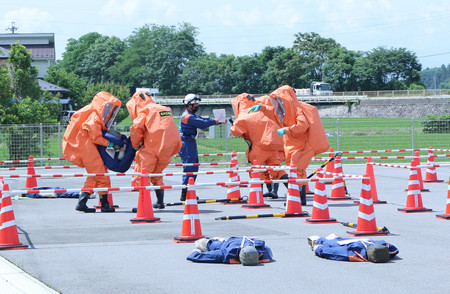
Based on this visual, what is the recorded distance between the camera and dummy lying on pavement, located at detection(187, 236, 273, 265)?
8875 mm

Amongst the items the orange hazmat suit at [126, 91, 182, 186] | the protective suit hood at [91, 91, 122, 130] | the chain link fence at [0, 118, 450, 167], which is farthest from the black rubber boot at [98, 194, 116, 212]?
the chain link fence at [0, 118, 450, 167]

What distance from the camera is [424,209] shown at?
14289 millimetres

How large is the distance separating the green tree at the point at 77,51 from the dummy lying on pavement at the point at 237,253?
5618 inches

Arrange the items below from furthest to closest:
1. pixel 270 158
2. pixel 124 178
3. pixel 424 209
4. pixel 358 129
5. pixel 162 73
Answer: pixel 162 73
pixel 358 129
pixel 124 178
pixel 270 158
pixel 424 209

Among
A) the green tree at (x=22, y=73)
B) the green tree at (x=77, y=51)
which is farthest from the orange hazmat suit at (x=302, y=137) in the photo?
the green tree at (x=77, y=51)

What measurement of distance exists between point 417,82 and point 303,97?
3046 cm

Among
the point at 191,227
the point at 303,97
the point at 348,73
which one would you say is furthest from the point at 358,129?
the point at 348,73

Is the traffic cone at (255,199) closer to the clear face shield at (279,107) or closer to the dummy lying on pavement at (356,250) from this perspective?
the clear face shield at (279,107)

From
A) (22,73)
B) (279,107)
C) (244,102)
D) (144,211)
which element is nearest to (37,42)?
(22,73)

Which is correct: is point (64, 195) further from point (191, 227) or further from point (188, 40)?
point (188, 40)

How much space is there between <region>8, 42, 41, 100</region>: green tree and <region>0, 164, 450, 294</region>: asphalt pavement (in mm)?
23935

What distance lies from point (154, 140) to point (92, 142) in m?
1.30

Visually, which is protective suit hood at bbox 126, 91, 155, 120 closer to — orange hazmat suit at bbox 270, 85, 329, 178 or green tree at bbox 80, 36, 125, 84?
orange hazmat suit at bbox 270, 85, 329, 178

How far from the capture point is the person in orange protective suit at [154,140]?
50.5 ft
